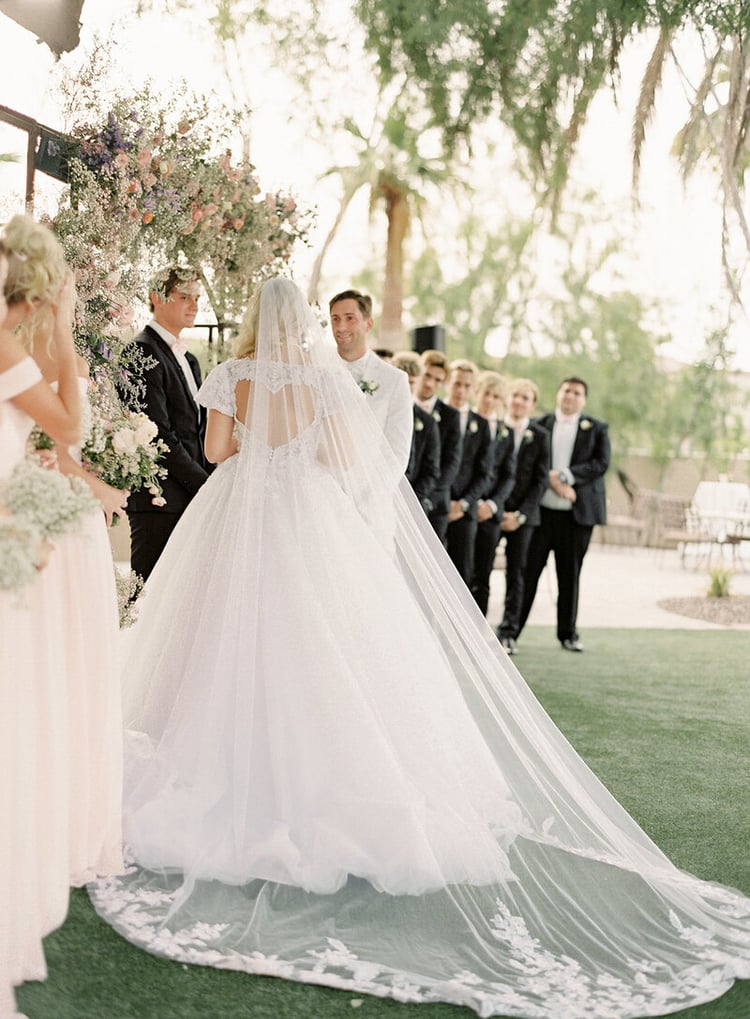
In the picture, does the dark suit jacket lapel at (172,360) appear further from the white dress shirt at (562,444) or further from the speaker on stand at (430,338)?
the speaker on stand at (430,338)

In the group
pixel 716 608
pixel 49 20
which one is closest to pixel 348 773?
pixel 49 20

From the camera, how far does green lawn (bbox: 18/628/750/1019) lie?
248 cm

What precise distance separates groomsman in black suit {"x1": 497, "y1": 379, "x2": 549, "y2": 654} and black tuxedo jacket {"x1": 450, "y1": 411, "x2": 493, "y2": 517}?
11.8 inches

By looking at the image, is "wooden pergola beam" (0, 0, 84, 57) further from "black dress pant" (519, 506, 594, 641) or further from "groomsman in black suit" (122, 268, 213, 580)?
"black dress pant" (519, 506, 594, 641)

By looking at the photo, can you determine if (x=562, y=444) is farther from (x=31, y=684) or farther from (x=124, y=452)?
(x=31, y=684)

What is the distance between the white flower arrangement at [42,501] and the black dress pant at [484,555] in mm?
5454

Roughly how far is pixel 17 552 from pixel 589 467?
19.2 ft

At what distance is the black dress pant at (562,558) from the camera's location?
25.3 feet

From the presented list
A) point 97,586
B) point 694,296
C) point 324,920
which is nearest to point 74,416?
point 97,586

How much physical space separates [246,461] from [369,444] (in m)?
0.40

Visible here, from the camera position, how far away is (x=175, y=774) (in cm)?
335

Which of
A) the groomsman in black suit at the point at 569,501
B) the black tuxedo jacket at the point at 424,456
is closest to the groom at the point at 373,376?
the black tuxedo jacket at the point at 424,456

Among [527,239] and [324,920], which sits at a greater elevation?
[527,239]

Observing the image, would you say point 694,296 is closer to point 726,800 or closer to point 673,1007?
point 726,800
